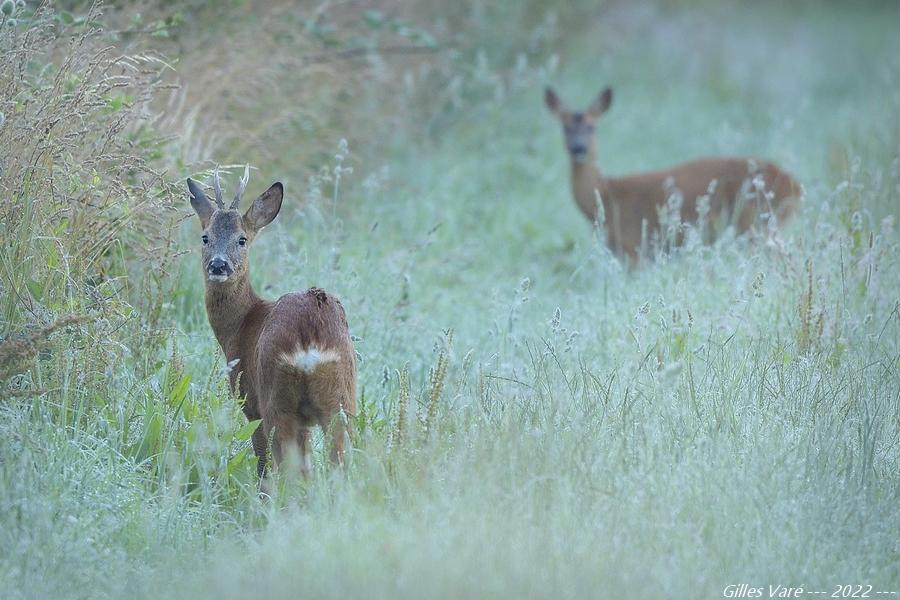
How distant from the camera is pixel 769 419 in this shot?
17.2 ft

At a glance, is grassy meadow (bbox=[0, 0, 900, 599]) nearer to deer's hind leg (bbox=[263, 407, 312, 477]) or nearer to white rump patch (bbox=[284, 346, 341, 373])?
deer's hind leg (bbox=[263, 407, 312, 477])

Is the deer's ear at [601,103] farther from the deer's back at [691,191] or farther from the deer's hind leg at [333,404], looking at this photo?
the deer's hind leg at [333,404]

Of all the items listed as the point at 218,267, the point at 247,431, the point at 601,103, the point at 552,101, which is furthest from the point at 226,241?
the point at 552,101

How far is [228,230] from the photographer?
218 inches

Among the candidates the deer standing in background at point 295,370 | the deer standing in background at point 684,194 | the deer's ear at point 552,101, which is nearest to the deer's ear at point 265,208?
the deer standing in background at point 295,370

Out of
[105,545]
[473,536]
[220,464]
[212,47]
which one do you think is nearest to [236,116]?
[212,47]

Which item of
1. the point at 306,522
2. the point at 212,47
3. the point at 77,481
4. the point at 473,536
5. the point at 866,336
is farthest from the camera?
the point at 212,47

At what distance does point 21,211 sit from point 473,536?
245 cm

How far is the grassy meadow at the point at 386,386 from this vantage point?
4.18m

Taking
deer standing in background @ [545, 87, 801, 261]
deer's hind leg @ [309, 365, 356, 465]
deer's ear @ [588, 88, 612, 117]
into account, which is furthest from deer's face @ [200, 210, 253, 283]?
deer's ear @ [588, 88, 612, 117]

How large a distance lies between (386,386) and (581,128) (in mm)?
5564

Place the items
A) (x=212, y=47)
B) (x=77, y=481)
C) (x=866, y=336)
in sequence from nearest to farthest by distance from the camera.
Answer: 1. (x=77, y=481)
2. (x=866, y=336)
3. (x=212, y=47)

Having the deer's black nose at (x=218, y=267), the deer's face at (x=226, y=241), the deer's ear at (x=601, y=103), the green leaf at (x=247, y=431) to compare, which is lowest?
the green leaf at (x=247, y=431)

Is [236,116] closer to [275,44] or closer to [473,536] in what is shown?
[275,44]
